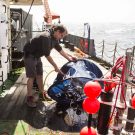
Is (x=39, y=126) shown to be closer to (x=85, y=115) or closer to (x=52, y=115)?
(x=52, y=115)

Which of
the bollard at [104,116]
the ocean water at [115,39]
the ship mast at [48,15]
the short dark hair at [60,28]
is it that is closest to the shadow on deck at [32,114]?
the bollard at [104,116]

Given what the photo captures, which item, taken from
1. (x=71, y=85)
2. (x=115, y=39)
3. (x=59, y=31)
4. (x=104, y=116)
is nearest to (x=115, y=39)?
(x=115, y=39)

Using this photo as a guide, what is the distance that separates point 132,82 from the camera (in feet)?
13.7

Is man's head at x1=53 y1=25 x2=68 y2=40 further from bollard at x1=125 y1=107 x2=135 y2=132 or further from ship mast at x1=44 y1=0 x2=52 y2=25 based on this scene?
ship mast at x1=44 y1=0 x2=52 y2=25

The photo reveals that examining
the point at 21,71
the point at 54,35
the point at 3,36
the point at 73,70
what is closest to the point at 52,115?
the point at 73,70

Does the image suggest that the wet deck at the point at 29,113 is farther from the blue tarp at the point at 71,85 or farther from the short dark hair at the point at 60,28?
the short dark hair at the point at 60,28

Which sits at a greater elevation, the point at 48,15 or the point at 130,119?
the point at 48,15

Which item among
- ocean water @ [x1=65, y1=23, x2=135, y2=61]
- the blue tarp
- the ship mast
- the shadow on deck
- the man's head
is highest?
the ship mast

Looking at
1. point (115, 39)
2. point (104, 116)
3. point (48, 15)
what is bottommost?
point (115, 39)

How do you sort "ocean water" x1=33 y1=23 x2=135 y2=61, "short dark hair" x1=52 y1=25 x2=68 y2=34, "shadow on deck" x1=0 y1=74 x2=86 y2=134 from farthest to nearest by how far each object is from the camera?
"ocean water" x1=33 y1=23 x2=135 y2=61
"short dark hair" x1=52 y1=25 x2=68 y2=34
"shadow on deck" x1=0 y1=74 x2=86 y2=134

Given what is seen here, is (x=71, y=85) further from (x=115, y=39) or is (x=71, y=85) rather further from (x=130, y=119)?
(x=115, y=39)

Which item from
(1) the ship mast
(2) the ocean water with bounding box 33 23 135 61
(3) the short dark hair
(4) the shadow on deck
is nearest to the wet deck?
(4) the shadow on deck

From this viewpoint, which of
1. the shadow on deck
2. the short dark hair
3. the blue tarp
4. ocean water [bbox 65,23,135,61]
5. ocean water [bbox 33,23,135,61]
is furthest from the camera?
ocean water [bbox 33,23,135,61]

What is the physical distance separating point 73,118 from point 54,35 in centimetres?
200
